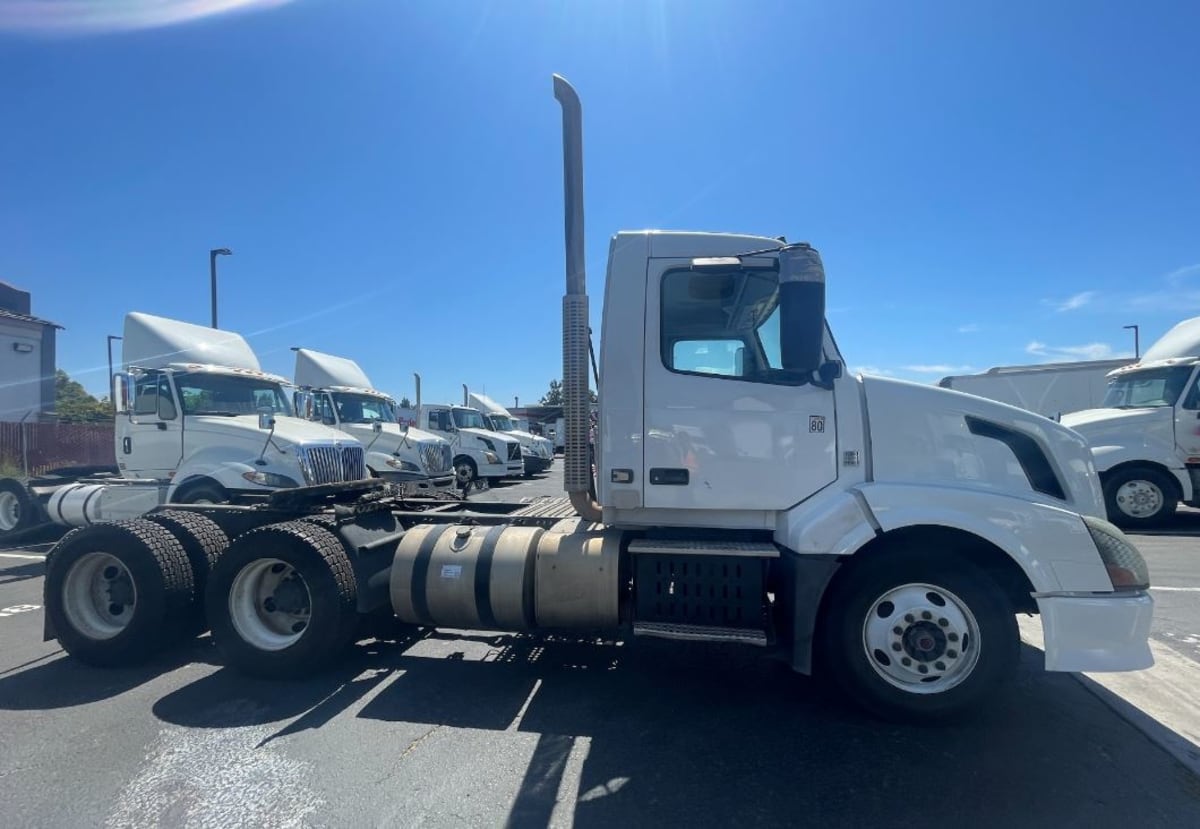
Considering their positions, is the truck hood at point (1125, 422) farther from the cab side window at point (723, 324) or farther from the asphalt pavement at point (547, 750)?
the cab side window at point (723, 324)

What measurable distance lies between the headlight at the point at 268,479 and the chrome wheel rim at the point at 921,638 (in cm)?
692

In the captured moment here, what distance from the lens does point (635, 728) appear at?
3.72 meters

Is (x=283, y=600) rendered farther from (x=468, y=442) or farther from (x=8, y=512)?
(x=468, y=442)

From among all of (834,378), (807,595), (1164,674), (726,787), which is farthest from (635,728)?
(1164,674)

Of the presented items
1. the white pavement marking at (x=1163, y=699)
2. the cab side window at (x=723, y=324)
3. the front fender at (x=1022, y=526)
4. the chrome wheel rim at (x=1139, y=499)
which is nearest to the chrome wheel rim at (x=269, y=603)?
the cab side window at (x=723, y=324)

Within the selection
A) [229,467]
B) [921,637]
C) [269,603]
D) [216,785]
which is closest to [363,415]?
[229,467]

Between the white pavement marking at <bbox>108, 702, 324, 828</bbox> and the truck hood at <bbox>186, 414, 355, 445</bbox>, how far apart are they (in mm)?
5131

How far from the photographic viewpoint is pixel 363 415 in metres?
14.5

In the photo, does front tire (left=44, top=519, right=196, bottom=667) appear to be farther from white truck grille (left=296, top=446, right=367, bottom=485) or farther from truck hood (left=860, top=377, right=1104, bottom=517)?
truck hood (left=860, top=377, right=1104, bottom=517)

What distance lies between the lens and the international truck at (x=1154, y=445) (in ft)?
34.0

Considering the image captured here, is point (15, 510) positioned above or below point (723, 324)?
below

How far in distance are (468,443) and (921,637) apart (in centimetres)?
1680

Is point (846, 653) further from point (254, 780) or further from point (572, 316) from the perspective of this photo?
point (254, 780)

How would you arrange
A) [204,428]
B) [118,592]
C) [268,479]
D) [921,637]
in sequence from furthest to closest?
[204,428], [268,479], [118,592], [921,637]
